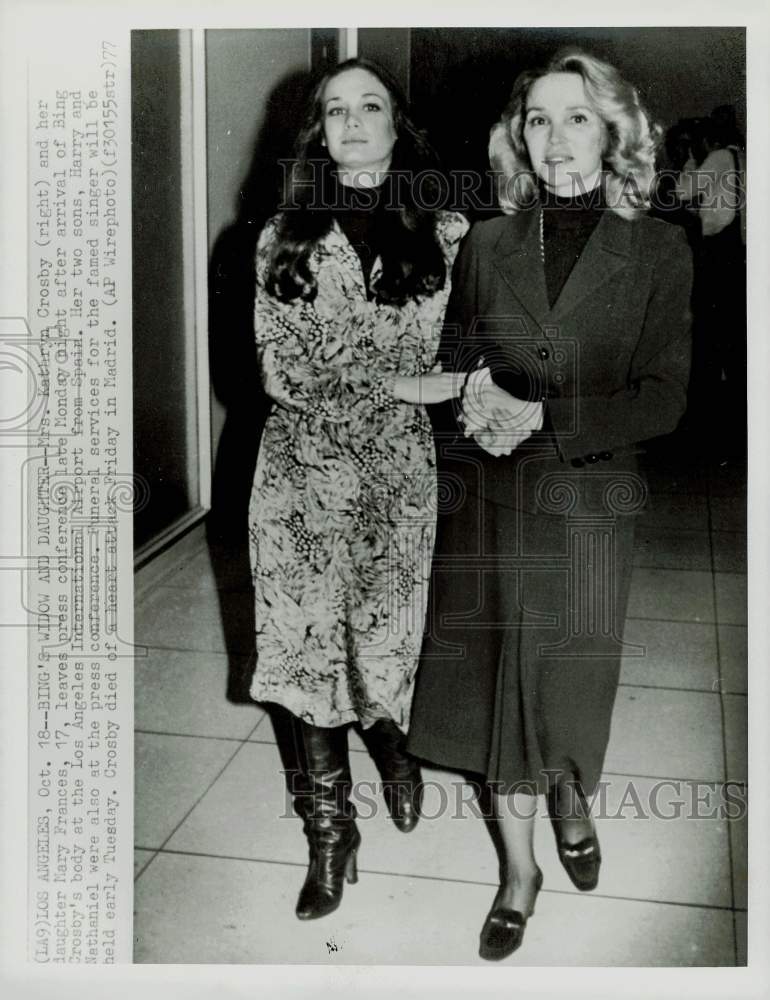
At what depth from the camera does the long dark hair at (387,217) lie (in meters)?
1.25

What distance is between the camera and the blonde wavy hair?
1214 mm

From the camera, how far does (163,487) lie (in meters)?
1.34

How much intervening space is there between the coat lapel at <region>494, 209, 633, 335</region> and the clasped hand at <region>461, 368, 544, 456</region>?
107 millimetres

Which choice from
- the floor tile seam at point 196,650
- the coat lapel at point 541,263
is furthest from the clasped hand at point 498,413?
the floor tile seam at point 196,650

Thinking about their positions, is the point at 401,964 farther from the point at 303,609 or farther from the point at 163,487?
the point at 163,487

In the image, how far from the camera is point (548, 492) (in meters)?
1.24

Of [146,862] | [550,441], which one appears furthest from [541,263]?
[146,862]

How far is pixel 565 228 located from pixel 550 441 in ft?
0.92

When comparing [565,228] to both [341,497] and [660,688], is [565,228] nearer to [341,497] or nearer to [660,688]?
[341,497]

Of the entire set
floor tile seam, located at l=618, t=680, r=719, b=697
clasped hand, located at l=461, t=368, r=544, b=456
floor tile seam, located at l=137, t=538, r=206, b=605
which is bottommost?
floor tile seam, located at l=618, t=680, r=719, b=697

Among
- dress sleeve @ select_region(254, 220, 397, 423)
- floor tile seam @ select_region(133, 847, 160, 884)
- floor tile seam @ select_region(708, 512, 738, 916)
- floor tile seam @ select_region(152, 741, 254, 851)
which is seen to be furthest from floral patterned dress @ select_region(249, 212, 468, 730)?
floor tile seam @ select_region(708, 512, 738, 916)

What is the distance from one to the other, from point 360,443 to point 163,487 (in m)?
0.30

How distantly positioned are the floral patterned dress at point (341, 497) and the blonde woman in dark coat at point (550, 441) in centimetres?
4

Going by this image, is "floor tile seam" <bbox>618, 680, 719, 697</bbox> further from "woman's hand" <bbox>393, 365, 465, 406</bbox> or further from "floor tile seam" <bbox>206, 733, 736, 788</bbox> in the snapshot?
"woman's hand" <bbox>393, 365, 465, 406</bbox>
